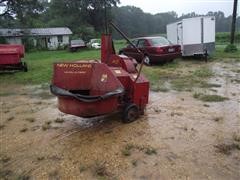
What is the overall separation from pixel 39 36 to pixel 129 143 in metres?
44.7

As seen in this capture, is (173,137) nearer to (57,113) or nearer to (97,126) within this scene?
(97,126)

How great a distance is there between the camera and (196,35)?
1627 cm

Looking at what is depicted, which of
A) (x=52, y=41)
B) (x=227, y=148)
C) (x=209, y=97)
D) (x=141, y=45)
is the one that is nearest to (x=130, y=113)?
(x=227, y=148)

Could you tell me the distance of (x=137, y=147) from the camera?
16.2 ft

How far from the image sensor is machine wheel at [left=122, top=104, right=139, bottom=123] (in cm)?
612

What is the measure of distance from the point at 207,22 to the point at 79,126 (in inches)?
488

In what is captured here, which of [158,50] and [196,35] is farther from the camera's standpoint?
[196,35]

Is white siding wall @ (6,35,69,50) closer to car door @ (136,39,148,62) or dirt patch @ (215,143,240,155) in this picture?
car door @ (136,39,148,62)

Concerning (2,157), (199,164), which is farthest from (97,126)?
(199,164)

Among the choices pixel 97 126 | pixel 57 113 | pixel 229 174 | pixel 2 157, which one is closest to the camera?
pixel 229 174

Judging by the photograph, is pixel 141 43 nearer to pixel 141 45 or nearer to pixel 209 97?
pixel 141 45

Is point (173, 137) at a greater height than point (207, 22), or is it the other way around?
point (207, 22)

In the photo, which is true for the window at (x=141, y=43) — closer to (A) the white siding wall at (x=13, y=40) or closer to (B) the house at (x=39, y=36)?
(B) the house at (x=39, y=36)

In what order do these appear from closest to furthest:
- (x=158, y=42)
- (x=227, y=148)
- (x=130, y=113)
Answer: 1. (x=227, y=148)
2. (x=130, y=113)
3. (x=158, y=42)
